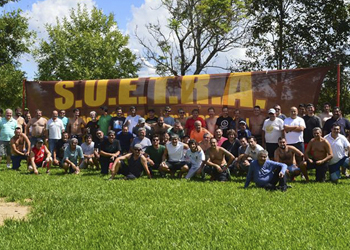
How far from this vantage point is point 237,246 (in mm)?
5578

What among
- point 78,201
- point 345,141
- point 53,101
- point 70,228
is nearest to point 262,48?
point 53,101

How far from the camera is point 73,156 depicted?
13.1m

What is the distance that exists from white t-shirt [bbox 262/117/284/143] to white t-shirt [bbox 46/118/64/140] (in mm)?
6794

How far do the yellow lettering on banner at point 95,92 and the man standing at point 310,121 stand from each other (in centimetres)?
751

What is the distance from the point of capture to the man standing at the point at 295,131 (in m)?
11.6

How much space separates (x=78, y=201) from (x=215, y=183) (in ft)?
11.7

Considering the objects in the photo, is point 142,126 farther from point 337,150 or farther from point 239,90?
point 337,150

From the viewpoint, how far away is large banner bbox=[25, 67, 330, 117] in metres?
13.3

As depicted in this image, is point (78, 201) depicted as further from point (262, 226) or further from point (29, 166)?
point (29, 166)

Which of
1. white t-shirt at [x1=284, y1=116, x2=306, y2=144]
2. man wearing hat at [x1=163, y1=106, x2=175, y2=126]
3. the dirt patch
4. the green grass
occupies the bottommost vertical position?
the dirt patch

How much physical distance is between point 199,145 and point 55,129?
5080 mm

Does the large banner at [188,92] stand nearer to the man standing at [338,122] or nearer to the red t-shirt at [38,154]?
the man standing at [338,122]

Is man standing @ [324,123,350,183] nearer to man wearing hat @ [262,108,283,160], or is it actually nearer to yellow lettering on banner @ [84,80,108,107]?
Result: man wearing hat @ [262,108,283,160]

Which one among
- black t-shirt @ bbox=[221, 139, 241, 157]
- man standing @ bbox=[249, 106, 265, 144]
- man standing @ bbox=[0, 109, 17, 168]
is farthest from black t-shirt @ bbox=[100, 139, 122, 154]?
man standing @ bbox=[249, 106, 265, 144]
